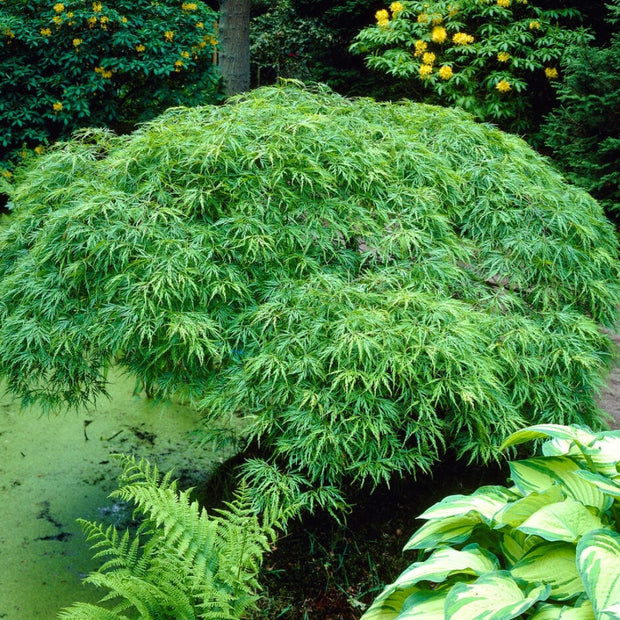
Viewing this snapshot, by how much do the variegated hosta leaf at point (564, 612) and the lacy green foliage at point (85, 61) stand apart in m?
5.51

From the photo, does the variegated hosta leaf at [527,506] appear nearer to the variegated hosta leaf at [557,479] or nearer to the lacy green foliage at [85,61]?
the variegated hosta leaf at [557,479]

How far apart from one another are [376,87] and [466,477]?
646cm

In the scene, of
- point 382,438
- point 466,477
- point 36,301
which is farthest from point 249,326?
point 466,477

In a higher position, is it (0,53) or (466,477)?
(0,53)

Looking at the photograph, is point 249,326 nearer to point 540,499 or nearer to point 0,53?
point 540,499

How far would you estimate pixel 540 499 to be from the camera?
1.40 meters

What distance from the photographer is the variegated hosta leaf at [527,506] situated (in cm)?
139

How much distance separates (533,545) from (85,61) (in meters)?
5.64

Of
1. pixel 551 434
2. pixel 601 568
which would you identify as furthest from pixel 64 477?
pixel 601 568

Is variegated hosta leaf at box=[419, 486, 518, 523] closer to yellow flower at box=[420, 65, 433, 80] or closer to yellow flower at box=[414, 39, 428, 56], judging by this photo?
yellow flower at box=[420, 65, 433, 80]

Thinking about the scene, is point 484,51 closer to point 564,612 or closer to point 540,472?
point 540,472

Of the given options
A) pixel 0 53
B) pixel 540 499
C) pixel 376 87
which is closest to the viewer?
pixel 540 499

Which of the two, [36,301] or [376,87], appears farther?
[376,87]

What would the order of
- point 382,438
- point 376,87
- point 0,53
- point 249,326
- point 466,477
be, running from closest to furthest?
1. point 382,438
2. point 249,326
3. point 466,477
4. point 0,53
5. point 376,87
